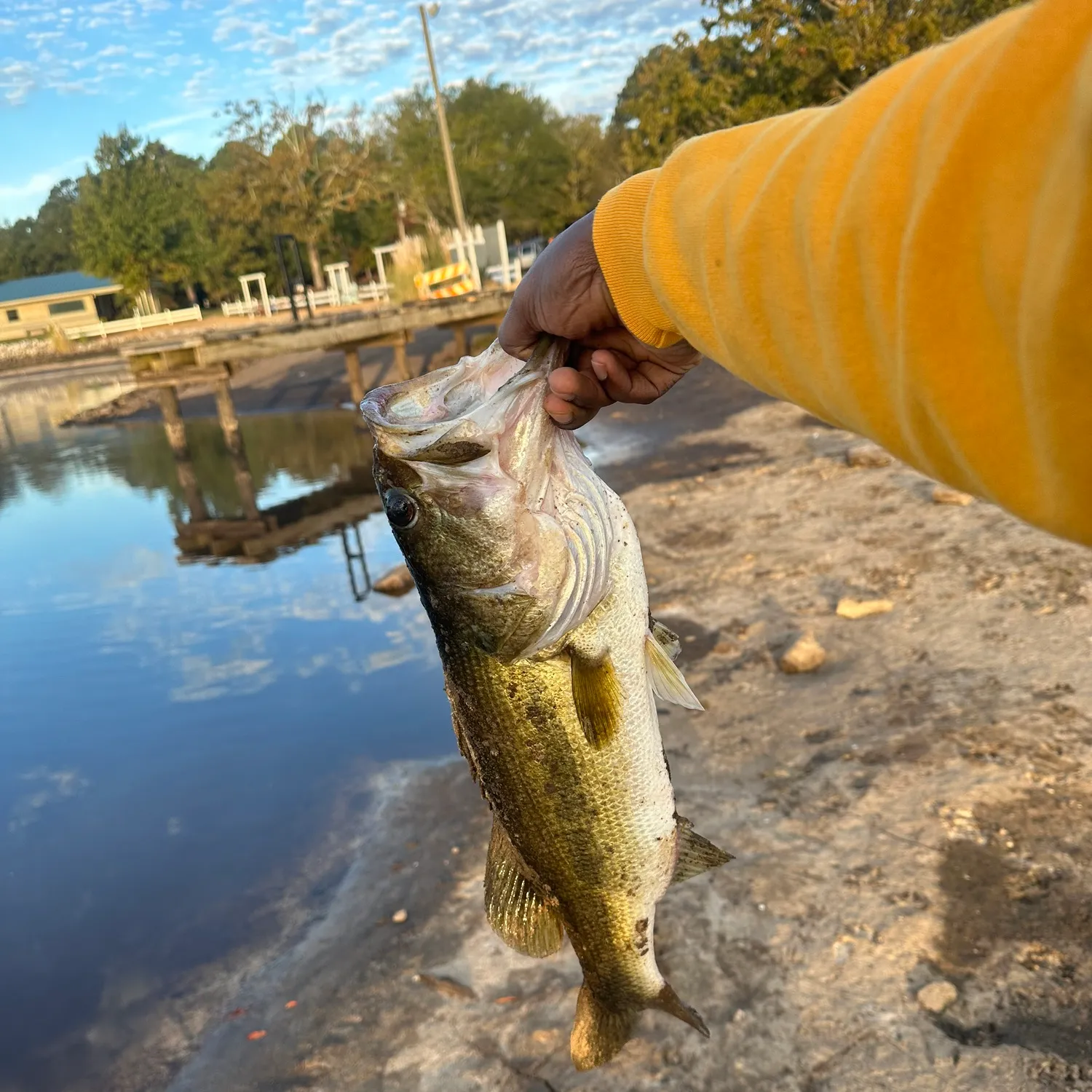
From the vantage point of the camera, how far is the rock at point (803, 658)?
561 centimetres

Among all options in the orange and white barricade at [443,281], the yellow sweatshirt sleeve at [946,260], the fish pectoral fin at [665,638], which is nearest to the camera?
the yellow sweatshirt sleeve at [946,260]

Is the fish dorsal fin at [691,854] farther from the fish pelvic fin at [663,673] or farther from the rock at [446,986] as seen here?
the rock at [446,986]

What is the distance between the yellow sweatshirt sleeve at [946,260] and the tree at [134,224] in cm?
4937

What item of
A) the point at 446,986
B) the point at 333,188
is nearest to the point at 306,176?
the point at 333,188

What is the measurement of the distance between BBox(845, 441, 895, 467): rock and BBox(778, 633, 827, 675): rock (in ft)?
14.0

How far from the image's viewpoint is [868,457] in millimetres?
9602

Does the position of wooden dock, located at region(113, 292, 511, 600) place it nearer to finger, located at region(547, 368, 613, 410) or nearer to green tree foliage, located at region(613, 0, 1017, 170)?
green tree foliage, located at region(613, 0, 1017, 170)

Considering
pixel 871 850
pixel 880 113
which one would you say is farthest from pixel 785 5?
pixel 880 113

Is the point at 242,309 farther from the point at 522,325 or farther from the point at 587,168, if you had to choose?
the point at 522,325

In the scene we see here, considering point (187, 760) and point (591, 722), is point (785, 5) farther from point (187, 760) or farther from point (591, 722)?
point (591, 722)

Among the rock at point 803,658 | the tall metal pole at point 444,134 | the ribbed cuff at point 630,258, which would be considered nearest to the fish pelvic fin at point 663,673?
the ribbed cuff at point 630,258

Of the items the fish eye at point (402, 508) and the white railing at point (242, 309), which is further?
the white railing at point (242, 309)

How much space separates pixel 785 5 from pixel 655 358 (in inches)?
859

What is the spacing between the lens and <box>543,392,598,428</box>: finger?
1.93 metres
